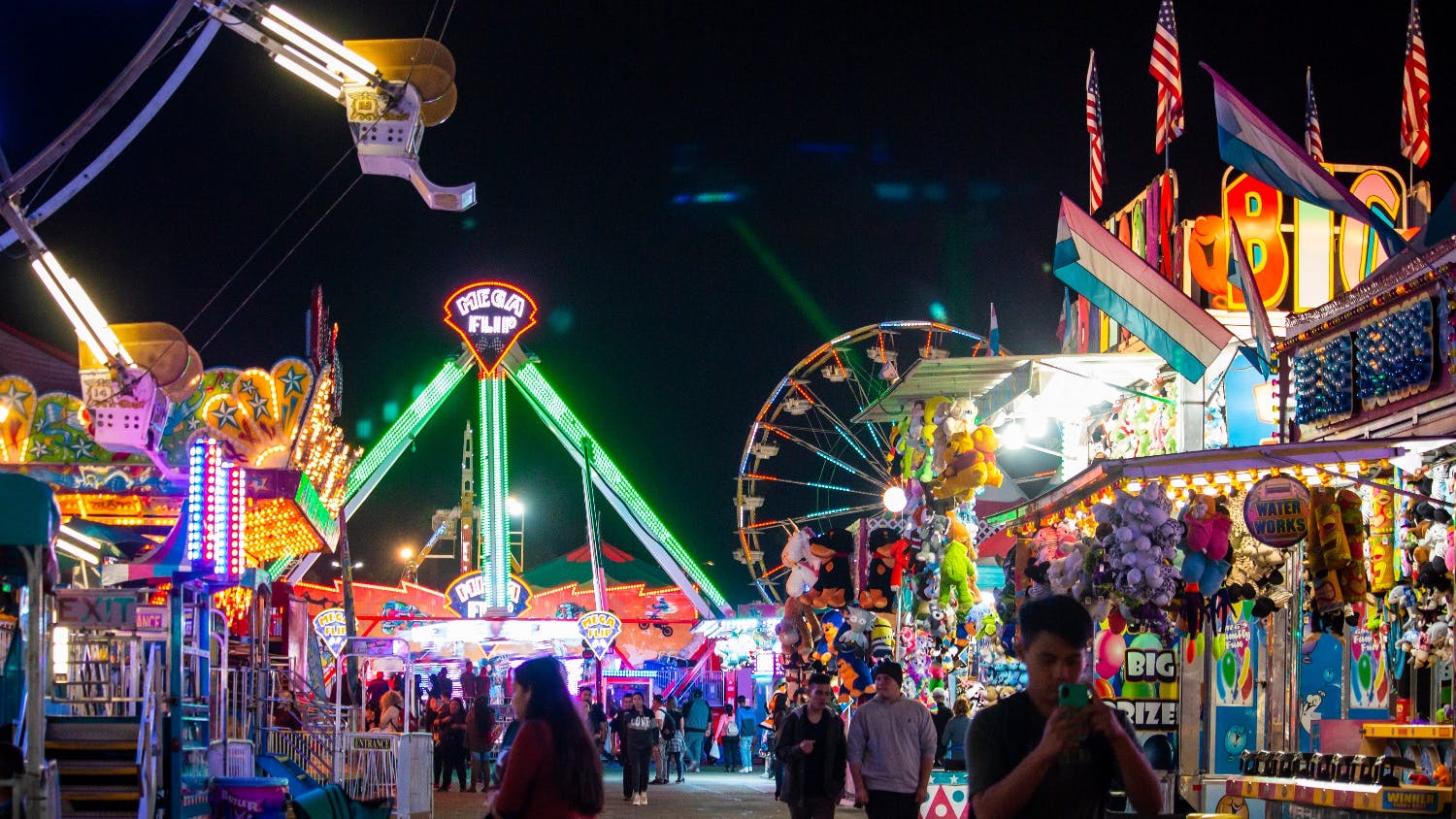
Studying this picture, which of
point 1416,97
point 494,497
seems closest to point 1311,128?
point 1416,97

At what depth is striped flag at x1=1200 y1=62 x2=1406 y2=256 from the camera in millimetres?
11055

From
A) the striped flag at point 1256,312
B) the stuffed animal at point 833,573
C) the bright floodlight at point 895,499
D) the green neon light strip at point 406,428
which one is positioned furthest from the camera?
the green neon light strip at point 406,428

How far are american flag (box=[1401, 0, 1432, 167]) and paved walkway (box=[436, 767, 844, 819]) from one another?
9414 millimetres

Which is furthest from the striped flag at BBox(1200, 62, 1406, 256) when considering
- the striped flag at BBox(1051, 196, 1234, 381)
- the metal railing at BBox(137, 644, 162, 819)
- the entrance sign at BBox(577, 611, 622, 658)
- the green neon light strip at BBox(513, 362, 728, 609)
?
the green neon light strip at BBox(513, 362, 728, 609)

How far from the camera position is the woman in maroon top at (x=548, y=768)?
589 centimetres

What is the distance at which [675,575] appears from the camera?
132 feet

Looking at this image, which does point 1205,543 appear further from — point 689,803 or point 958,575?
point 689,803

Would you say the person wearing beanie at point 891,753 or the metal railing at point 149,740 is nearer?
the person wearing beanie at point 891,753

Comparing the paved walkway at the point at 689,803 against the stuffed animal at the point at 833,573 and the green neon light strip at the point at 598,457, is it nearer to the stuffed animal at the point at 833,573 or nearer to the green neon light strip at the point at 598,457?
the stuffed animal at the point at 833,573

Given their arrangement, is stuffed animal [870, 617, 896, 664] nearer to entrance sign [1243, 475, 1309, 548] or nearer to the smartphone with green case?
entrance sign [1243, 475, 1309, 548]

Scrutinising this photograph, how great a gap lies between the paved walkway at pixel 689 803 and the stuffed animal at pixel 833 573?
2.50m

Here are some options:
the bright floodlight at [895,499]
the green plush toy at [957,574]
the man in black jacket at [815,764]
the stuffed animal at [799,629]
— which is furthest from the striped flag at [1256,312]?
the stuffed animal at [799,629]

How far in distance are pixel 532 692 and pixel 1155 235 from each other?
13.3 metres

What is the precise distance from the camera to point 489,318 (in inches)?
1535
